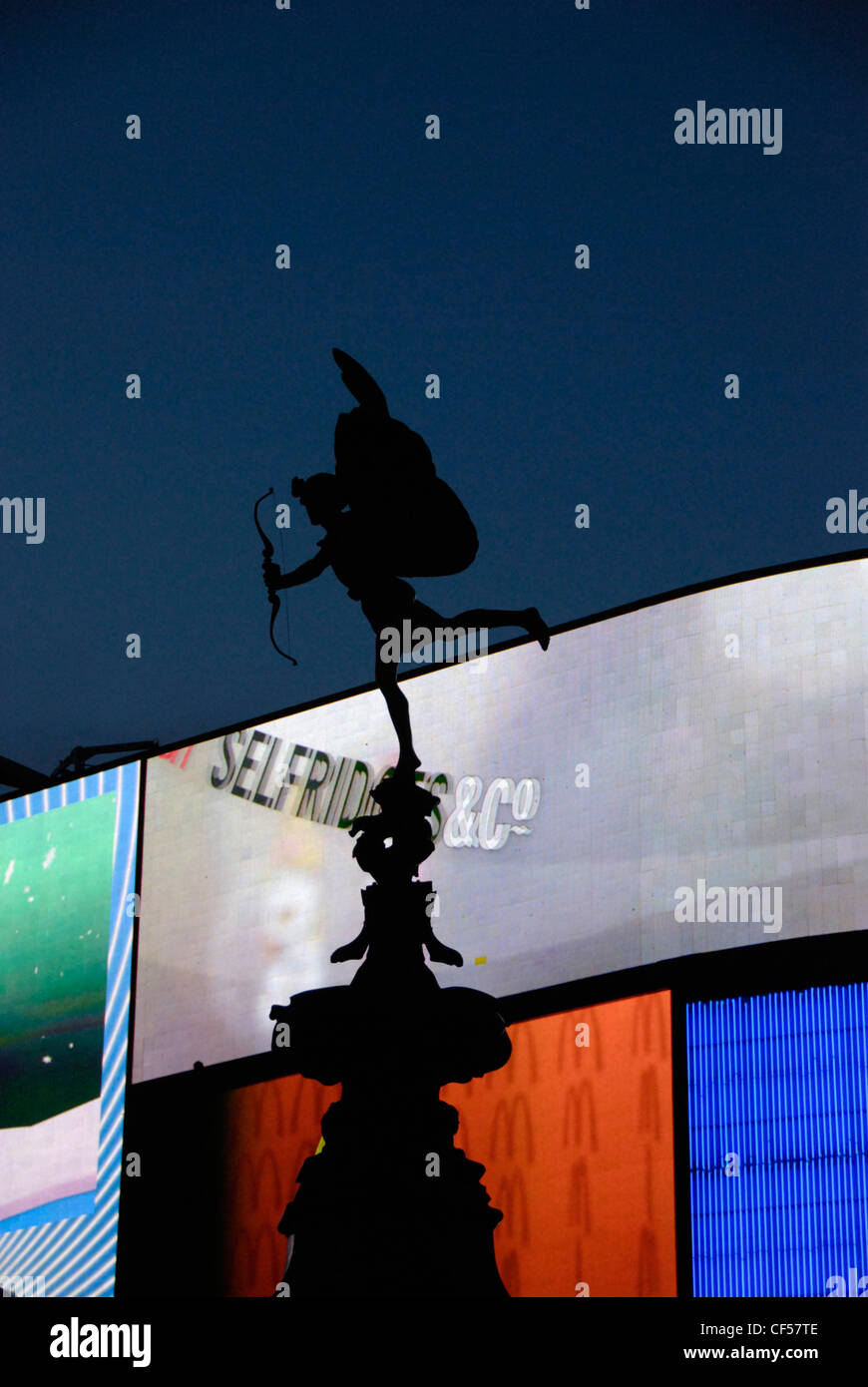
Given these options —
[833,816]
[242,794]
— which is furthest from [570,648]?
[242,794]

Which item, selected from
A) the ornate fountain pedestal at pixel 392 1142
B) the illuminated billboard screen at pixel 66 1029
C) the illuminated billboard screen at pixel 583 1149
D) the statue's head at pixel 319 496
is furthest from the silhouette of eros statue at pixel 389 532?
the illuminated billboard screen at pixel 66 1029

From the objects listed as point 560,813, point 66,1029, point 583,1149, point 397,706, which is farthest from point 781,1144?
point 397,706

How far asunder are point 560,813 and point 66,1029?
12190 mm

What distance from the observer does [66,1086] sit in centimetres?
3484

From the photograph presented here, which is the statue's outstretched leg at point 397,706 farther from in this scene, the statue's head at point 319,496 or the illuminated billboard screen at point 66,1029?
the illuminated billboard screen at point 66,1029

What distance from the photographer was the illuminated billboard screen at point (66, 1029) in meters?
33.5

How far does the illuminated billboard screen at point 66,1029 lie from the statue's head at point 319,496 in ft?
89.1

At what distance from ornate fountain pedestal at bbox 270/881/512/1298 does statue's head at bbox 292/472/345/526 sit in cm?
199

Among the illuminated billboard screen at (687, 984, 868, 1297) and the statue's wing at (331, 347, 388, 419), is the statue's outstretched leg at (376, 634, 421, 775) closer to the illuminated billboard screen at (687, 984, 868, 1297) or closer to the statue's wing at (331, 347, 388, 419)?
the statue's wing at (331, 347, 388, 419)

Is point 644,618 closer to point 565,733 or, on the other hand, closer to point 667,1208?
point 565,733

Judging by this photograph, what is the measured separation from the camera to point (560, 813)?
29.3 meters

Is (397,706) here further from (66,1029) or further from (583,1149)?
(66,1029)

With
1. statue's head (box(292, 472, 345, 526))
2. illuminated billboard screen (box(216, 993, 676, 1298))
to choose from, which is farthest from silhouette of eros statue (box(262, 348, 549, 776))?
illuminated billboard screen (box(216, 993, 676, 1298))

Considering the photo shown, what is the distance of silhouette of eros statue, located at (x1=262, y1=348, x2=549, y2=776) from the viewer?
830 centimetres
